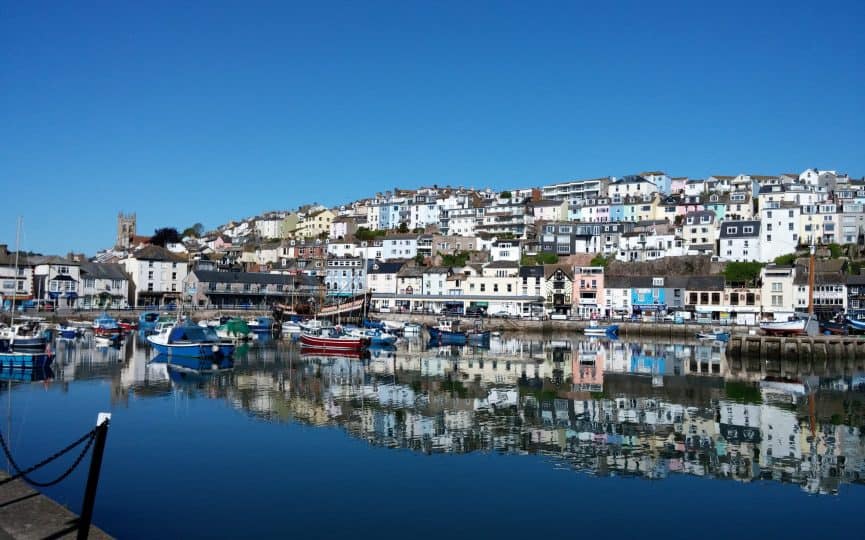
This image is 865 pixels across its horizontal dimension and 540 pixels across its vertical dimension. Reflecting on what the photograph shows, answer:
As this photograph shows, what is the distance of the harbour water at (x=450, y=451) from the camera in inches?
560

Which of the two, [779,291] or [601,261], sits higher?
[601,261]

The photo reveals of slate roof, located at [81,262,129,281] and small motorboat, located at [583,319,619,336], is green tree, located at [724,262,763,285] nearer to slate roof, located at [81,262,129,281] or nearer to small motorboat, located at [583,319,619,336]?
small motorboat, located at [583,319,619,336]

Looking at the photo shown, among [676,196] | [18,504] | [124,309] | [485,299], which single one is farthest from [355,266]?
[18,504]

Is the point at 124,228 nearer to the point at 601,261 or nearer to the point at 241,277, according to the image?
the point at 241,277

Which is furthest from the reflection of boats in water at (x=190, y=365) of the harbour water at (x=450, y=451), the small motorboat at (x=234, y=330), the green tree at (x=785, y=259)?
the green tree at (x=785, y=259)

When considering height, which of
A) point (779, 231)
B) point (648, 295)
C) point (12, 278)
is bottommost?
point (648, 295)

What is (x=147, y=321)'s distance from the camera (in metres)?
68.6

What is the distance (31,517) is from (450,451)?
1102cm

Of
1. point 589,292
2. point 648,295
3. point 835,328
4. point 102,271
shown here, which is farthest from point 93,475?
point 102,271

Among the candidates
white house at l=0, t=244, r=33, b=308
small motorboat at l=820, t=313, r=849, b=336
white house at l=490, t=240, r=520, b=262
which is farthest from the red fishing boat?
white house at l=490, t=240, r=520, b=262

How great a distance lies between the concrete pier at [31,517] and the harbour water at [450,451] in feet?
5.84

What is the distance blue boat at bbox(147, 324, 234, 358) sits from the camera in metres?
40.6

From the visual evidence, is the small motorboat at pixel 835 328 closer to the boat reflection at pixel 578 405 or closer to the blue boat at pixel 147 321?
the boat reflection at pixel 578 405

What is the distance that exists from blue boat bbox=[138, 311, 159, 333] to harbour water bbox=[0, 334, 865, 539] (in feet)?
98.3
